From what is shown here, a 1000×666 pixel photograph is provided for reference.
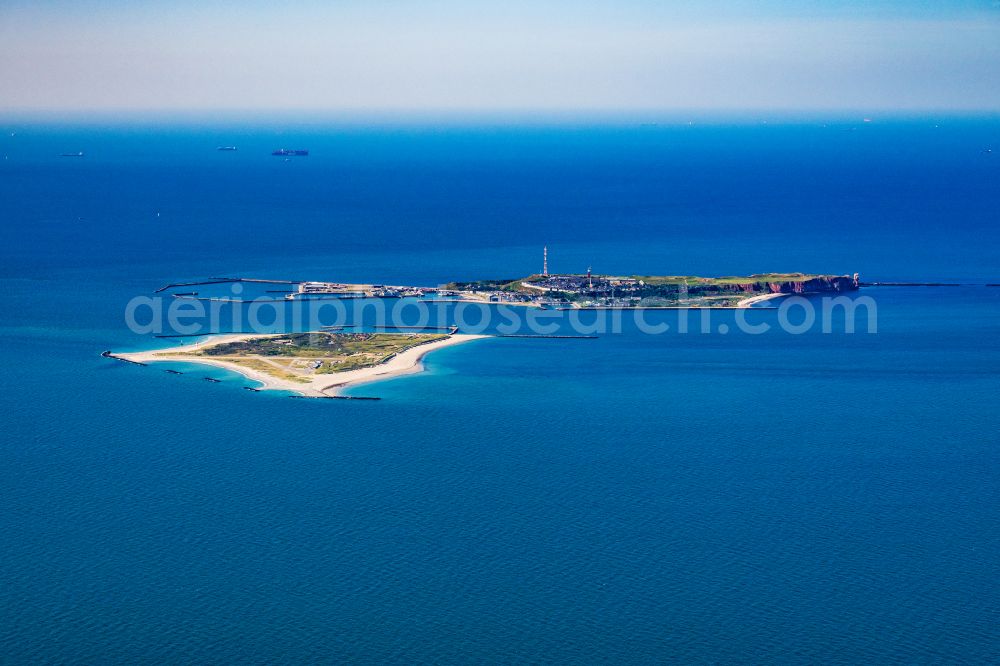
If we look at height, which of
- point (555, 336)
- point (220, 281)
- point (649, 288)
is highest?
point (220, 281)

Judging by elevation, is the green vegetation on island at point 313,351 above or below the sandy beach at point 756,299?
below

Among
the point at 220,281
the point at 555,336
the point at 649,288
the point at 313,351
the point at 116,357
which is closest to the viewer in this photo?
the point at 116,357

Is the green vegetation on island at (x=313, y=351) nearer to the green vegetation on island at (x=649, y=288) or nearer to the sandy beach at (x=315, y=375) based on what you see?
the sandy beach at (x=315, y=375)

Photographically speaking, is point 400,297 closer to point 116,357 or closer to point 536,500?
point 116,357

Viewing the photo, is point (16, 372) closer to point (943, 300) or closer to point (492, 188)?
point (943, 300)

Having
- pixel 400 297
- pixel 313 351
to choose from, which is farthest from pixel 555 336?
pixel 313 351

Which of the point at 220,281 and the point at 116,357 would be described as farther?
the point at 220,281

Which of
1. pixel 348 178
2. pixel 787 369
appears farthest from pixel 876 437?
pixel 348 178

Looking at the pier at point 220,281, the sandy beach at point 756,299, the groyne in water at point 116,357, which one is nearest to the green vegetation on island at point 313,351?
the groyne in water at point 116,357

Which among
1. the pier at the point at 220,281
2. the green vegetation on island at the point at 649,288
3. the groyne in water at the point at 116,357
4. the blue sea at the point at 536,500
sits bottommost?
the blue sea at the point at 536,500
